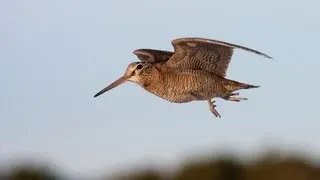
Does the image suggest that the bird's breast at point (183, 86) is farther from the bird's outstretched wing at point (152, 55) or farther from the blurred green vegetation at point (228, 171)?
the blurred green vegetation at point (228, 171)

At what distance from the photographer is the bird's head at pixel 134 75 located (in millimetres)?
17969

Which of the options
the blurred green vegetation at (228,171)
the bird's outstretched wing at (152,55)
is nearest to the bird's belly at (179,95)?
the bird's outstretched wing at (152,55)

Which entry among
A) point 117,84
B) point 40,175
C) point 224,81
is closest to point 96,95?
point 117,84

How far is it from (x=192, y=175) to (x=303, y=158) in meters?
4.09

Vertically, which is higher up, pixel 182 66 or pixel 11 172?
pixel 182 66

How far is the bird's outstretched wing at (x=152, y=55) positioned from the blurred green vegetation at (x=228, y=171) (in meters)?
34.0

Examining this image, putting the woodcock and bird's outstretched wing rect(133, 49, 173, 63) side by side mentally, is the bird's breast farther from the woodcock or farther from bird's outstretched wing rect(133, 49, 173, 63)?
bird's outstretched wing rect(133, 49, 173, 63)

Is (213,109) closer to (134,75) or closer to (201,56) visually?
(201,56)

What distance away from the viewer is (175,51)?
1775 centimetres

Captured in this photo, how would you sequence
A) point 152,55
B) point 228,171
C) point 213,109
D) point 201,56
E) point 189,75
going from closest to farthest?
point 213,109, point 189,75, point 201,56, point 152,55, point 228,171

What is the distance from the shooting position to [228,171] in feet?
189

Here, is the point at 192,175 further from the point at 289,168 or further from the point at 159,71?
the point at 159,71

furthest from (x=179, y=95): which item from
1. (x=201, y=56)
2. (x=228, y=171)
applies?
(x=228, y=171)

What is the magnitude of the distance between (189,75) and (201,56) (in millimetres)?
Answer: 432
